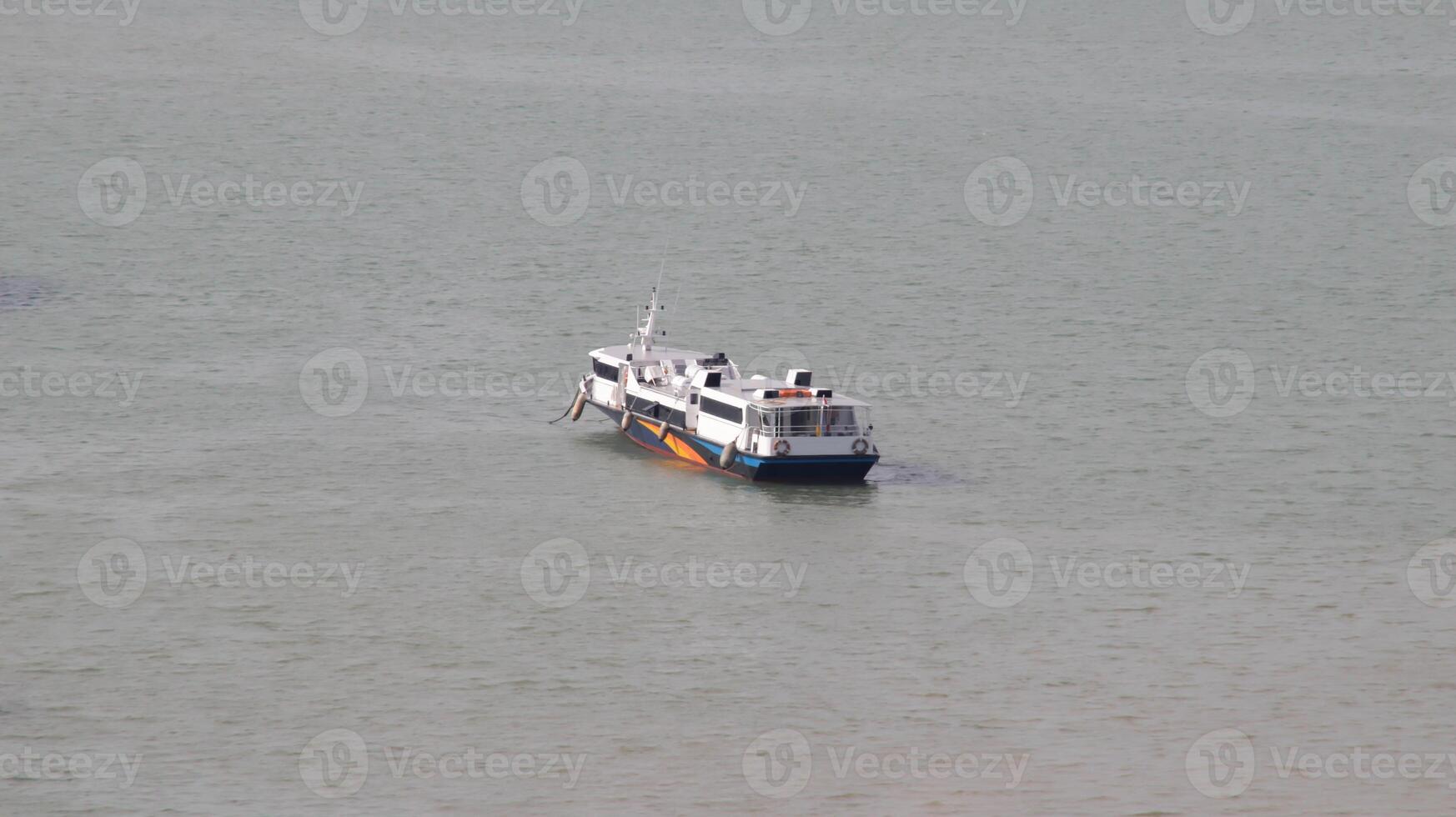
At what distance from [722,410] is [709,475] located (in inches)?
92.7

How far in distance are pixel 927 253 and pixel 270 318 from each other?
122ft

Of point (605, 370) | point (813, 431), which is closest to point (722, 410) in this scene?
point (813, 431)

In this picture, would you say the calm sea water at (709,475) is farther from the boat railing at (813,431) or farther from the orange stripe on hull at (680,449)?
the boat railing at (813,431)

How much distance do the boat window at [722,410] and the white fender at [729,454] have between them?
84 centimetres

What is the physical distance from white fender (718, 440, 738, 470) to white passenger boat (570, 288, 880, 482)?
0.03 meters

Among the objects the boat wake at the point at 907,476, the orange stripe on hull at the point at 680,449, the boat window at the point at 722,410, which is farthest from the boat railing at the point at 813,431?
the orange stripe on hull at the point at 680,449

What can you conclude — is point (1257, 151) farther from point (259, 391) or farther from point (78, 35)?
point (78, 35)

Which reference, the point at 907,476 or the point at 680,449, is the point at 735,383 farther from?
the point at 907,476

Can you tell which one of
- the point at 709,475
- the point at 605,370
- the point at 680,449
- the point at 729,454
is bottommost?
the point at 709,475

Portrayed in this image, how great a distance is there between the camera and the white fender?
6328cm

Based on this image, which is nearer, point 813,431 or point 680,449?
point 813,431

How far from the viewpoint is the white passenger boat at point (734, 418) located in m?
62.4

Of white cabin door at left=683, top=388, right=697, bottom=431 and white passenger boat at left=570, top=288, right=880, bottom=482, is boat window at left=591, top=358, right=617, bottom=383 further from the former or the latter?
white cabin door at left=683, top=388, right=697, bottom=431

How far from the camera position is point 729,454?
6344 cm
